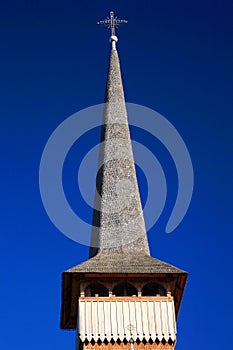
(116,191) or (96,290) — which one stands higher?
(116,191)

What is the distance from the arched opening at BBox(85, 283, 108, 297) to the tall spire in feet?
5.36

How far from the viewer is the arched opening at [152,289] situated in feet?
122

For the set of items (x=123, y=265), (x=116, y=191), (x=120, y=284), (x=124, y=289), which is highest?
(x=116, y=191)

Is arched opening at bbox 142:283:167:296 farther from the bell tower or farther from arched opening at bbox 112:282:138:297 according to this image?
arched opening at bbox 112:282:138:297

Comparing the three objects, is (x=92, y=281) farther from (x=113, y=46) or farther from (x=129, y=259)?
(x=113, y=46)

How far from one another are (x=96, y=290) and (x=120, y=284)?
40.1 inches

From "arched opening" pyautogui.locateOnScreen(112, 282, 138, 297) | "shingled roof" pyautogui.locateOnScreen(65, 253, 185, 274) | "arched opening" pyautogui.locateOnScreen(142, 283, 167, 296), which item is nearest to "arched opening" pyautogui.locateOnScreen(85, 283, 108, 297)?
"arched opening" pyautogui.locateOnScreen(112, 282, 138, 297)

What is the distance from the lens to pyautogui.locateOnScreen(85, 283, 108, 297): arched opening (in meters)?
36.9

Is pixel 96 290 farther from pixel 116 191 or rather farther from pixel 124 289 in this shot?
pixel 116 191

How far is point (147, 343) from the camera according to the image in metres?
35.5

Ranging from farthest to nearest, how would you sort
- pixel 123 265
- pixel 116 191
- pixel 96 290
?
pixel 116 191 → pixel 96 290 → pixel 123 265

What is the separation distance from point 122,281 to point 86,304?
166 cm

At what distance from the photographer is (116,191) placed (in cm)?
4050

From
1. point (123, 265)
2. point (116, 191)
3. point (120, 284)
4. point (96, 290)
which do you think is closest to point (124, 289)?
point (120, 284)
